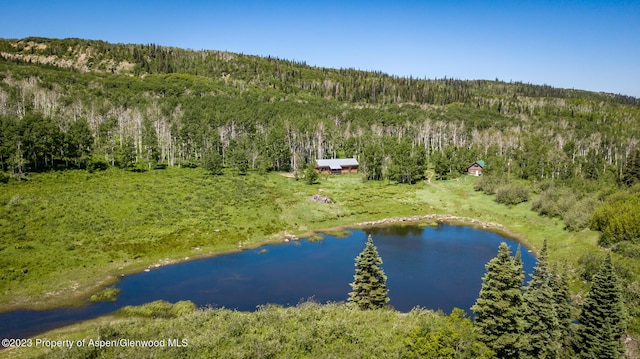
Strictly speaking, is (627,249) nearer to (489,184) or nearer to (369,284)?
(369,284)

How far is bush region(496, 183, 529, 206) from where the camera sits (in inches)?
3578

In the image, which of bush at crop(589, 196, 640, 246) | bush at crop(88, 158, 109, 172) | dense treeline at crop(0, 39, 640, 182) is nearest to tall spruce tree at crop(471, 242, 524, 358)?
bush at crop(589, 196, 640, 246)

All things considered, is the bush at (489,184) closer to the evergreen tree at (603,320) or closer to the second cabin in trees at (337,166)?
the second cabin in trees at (337,166)

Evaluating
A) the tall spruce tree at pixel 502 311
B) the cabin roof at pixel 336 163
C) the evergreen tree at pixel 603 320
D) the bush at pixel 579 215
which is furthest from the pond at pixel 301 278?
the cabin roof at pixel 336 163

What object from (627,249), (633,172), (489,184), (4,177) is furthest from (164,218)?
(633,172)

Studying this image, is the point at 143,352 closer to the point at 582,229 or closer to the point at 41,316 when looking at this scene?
the point at 41,316

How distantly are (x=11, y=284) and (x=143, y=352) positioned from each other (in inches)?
1300

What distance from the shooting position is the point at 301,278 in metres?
52.3

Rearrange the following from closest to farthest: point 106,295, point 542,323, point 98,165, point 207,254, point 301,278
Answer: point 542,323 → point 106,295 → point 301,278 → point 207,254 → point 98,165

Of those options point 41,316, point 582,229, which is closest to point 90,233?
point 41,316

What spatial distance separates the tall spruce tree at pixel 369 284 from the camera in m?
37.0

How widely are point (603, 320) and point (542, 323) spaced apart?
5.78 meters

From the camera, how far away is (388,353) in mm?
25484

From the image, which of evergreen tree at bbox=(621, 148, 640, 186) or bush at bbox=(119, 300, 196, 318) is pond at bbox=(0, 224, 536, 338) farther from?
evergreen tree at bbox=(621, 148, 640, 186)
